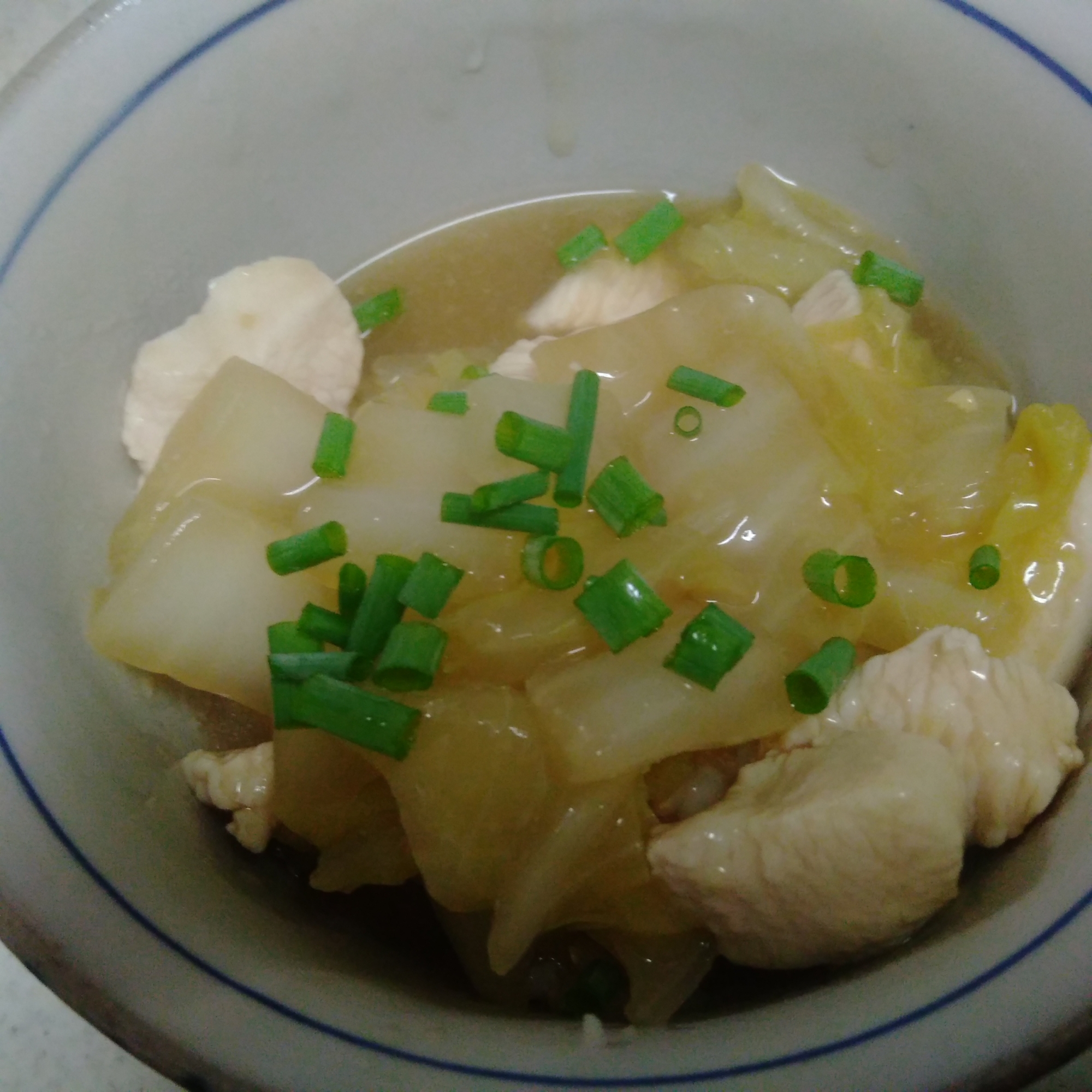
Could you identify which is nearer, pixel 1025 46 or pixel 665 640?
pixel 665 640

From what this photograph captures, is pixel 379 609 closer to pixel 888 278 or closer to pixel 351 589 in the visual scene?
pixel 351 589

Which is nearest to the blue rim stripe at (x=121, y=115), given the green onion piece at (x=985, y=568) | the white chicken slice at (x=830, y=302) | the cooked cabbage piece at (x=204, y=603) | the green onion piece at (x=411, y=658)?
the cooked cabbage piece at (x=204, y=603)

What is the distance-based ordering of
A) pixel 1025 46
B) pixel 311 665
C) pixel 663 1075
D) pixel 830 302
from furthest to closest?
pixel 830 302 < pixel 1025 46 < pixel 311 665 < pixel 663 1075

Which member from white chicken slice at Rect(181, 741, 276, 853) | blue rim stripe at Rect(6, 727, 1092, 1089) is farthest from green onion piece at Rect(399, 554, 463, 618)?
blue rim stripe at Rect(6, 727, 1092, 1089)

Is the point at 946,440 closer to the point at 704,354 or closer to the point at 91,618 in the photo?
the point at 704,354

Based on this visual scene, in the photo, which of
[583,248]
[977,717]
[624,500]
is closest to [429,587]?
[624,500]

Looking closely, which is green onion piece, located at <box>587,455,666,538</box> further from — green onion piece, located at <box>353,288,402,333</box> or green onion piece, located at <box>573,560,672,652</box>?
green onion piece, located at <box>353,288,402,333</box>
